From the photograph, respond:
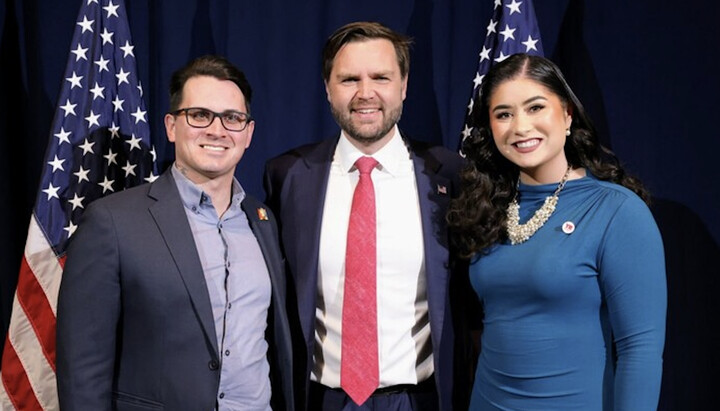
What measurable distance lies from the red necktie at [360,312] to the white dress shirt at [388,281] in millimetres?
40

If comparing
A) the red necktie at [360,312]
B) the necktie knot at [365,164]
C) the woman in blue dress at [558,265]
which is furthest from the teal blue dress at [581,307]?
the necktie knot at [365,164]

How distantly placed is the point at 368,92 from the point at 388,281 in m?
0.67

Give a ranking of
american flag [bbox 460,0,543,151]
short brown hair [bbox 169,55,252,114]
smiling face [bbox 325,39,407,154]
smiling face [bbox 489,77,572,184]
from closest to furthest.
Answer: smiling face [bbox 489,77,572,184]
short brown hair [bbox 169,55,252,114]
smiling face [bbox 325,39,407,154]
american flag [bbox 460,0,543,151]

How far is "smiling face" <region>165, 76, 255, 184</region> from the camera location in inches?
77.1

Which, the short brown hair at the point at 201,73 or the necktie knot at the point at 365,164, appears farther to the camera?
the necktie knot at the point at 365,164

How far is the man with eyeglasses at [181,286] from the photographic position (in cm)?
174

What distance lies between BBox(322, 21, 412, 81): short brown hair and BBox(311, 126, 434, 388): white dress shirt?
0.36m

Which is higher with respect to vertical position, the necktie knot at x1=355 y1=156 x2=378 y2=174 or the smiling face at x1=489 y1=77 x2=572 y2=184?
the smiling face at x1=489 y1=77 x2=572 y2=184

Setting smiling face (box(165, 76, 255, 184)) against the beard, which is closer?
smiling face (box(165, 76, 255, 184))

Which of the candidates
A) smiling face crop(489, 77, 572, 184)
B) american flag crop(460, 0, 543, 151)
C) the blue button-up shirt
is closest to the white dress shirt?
the blue button-up shirt

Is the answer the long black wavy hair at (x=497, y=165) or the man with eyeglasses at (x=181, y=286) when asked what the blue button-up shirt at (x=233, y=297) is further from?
the long black wavy hair at (x=497, y=165)

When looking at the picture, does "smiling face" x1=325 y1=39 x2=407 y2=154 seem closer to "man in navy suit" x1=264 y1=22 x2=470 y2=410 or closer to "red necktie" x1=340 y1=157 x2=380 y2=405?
"man in navy suit" x1=264 y1=22 x2=470 y2=410

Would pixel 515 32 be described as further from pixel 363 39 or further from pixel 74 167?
pixel 74 167

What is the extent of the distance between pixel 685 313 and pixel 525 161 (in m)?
1.67
